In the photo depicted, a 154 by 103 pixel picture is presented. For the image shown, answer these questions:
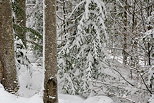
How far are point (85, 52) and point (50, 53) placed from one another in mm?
3224

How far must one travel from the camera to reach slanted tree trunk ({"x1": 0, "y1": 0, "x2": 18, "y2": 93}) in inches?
268

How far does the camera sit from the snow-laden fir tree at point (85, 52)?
30.3 feet

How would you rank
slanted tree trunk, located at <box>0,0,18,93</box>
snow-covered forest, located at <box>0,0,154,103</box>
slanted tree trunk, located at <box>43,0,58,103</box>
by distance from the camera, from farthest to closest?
snow-covered forest, located at <box>0,0,154,103</box> < slanted tree trunk, located at <box>0,0,18,93</box> < slanted tree trunk, located at <box>43,0,58,103</box>

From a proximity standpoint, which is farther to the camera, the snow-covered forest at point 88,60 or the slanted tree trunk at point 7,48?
the snow-covered forest at point 88,60

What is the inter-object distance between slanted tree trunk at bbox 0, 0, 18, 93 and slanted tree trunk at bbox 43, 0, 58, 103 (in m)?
1.03

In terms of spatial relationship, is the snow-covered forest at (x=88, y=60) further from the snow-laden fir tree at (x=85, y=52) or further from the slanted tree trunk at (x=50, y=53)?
the slanted tree trunk at (x=50, y=53)

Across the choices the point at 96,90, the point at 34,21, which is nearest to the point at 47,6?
the point at 96,90

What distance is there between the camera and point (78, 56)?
959 centimetres

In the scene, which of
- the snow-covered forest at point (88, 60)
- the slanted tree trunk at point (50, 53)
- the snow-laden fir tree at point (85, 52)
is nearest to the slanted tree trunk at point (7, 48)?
the snow-covered forest at point (88, 60)

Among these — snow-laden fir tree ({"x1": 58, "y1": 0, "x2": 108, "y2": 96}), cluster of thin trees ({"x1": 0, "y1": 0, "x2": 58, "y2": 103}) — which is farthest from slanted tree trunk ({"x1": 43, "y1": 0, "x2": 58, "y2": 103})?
snow-laden fir tree ({"x1": 58, "y1": 0, "x2": 108, "y2": 96})

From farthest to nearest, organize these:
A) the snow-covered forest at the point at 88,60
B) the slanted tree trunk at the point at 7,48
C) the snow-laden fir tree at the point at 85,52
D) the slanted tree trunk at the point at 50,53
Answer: the snow-laden fir tree at the point at 85,52
the snow-covered forest at the point at 88,60
the slanted tree trunk at the point at 7,48
the slanted tree trunk at the point at 50,53

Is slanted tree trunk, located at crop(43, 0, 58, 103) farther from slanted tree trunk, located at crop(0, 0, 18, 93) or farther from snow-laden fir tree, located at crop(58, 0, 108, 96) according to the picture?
snow-laden fir tree, located at crop(58, 0, 108, 96)

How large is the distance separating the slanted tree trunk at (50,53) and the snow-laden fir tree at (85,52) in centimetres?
273

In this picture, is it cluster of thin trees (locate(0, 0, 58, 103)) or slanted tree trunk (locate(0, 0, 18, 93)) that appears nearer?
cluster of thin trees (locate(0, 0, 58, 103))
